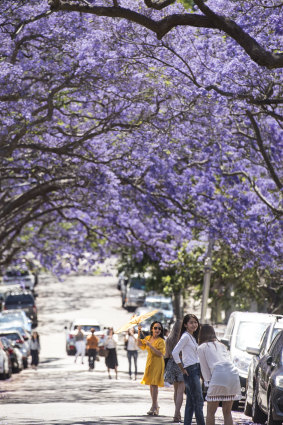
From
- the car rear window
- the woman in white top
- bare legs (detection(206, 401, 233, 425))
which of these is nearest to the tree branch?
the woman in white top

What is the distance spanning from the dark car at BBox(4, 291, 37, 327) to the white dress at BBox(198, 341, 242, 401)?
40.9m

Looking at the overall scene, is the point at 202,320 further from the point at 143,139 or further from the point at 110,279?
the point at 110,279

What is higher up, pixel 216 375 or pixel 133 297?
pixel 133 297

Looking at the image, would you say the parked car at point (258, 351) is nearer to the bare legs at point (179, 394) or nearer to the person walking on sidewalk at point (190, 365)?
the bare legs at point (179, 394)

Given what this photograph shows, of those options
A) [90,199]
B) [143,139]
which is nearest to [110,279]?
[90,199]

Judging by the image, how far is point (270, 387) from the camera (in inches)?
595

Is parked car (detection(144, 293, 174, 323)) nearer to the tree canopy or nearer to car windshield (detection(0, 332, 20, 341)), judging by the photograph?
car windshield (detection(0, 332, 20, 341))

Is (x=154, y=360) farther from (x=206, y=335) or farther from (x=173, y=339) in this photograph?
(x=206, y=335)

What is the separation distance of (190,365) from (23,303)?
41.9 meters

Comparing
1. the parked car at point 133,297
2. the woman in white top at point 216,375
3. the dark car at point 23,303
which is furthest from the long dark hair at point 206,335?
the parked car at point 133,297

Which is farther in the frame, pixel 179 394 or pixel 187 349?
pixel 179 394

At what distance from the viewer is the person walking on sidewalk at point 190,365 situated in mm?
13750

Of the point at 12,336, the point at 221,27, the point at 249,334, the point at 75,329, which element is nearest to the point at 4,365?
the point at 12,336

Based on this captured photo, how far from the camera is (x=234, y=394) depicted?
13242 millimetres
